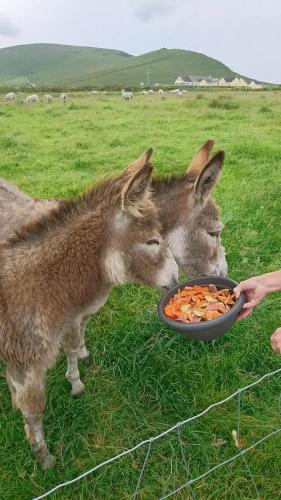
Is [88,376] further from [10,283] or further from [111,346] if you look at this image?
[10,283]

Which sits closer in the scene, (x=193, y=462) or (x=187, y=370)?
(x=193, y=462)

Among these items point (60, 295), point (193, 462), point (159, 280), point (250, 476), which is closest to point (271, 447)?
point (250, 476)

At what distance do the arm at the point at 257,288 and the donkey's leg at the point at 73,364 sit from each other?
4.59 ft

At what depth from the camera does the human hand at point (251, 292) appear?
3.06 m

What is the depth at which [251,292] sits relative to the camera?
318cm

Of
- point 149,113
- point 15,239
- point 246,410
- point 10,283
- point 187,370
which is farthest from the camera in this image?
point 149,113

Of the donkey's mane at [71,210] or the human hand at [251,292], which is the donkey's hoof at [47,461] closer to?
the donkey's mane at [71,210]

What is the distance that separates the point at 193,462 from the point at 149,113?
693 inches

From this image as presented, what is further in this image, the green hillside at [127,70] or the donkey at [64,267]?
the green hillside at [127,70]

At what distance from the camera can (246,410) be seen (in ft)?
11.9

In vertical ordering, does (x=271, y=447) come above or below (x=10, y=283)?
below

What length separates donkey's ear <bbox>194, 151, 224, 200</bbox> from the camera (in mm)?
3586

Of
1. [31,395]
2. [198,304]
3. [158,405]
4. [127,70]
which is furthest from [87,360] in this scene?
[127,70]

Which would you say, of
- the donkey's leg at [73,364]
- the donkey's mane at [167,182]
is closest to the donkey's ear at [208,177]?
the donkey's mane at [167,182]
